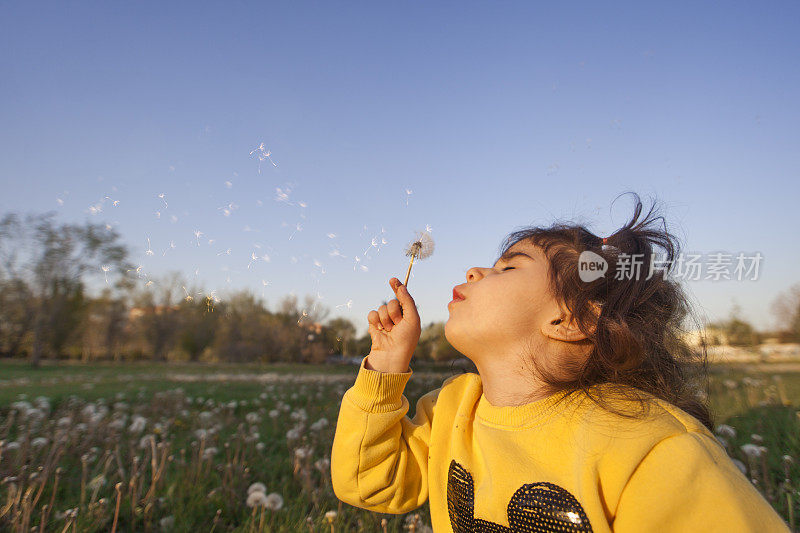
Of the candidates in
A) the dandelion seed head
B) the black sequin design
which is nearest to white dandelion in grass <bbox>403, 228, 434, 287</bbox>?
the dandelion seed head

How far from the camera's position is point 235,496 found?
254 centimetres

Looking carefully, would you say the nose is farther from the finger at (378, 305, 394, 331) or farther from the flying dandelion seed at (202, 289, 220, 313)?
the flying dandelion seed at (202, 289, 220, 313)

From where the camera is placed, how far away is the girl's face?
165 cm

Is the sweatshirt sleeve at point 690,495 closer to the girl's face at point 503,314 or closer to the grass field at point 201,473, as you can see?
the girl's face at point 503,314

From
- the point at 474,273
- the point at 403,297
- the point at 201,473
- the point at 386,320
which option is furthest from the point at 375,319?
the point at 201,473

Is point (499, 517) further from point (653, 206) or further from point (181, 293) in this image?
point (181, 293)

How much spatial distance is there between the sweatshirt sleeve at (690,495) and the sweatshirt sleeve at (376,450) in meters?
0.80

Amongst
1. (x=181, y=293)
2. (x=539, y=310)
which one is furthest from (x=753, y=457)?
Answer: (x=181, y=293)

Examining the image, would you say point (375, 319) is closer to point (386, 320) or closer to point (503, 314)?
point (386, 320)

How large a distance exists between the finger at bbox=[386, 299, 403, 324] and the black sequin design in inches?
26.6

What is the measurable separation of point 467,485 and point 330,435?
2.42 metres

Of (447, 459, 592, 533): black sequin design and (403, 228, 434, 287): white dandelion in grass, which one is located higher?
(403, 228, 434, 287): white dandelion in grass

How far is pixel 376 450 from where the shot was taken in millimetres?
1761

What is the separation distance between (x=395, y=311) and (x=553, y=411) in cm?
70
